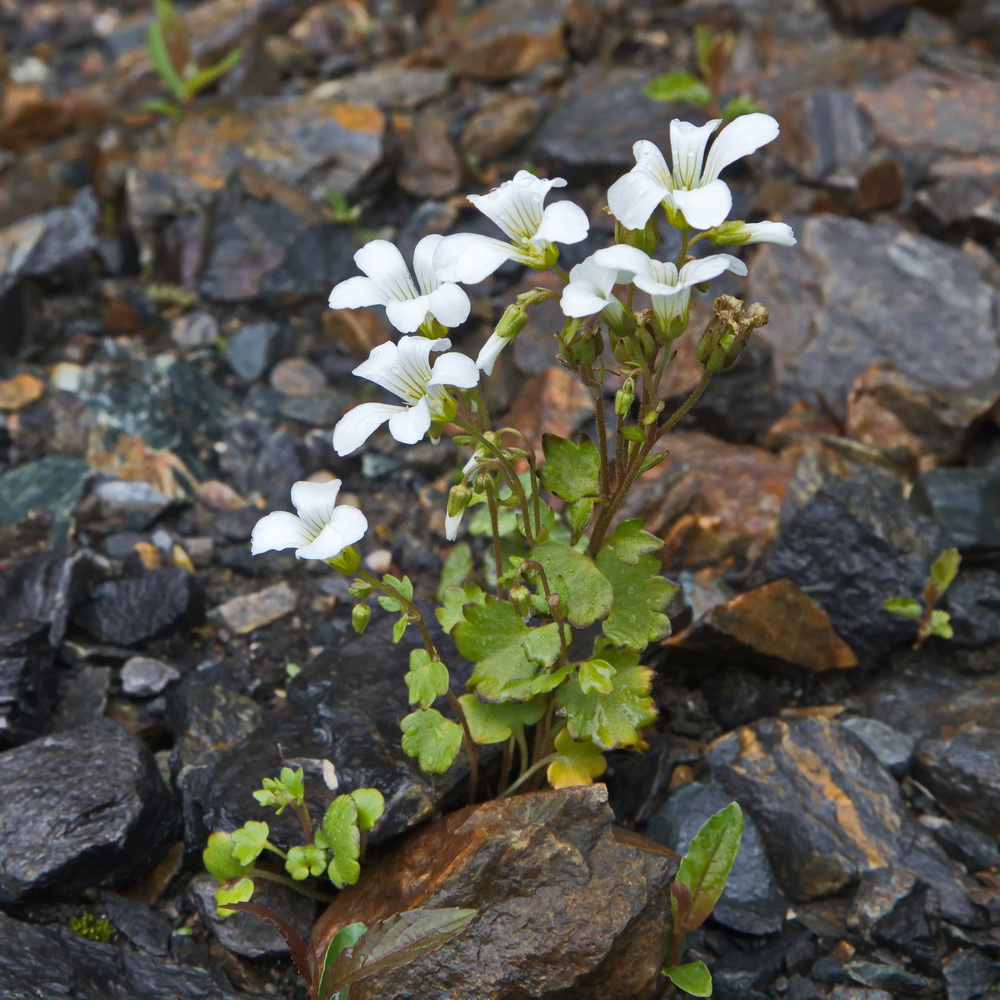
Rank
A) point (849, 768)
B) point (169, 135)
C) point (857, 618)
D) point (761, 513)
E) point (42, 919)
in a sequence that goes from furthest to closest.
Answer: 1. point (169, 135)
2. point (761, 513)
3. point (857, 618)
4. point (849, 768)
5. point (42, 919)

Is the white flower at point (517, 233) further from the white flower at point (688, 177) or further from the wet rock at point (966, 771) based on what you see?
the wet rock at point (966, 771)

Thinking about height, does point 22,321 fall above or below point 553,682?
below

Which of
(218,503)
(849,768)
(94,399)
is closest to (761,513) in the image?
(849,768)

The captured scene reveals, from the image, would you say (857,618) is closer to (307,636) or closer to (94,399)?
(307,636)

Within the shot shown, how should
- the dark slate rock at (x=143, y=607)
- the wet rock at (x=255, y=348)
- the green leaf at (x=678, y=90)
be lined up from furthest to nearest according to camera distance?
the green leaf at (x=678, y=90) → the wet rock at (x=255, y=348) → the dark slate rock at (x=143, y=607)

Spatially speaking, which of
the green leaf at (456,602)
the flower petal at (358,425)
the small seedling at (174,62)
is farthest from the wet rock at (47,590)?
the small seedling at (174,62)

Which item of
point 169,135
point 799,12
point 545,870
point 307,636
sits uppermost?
point 799,12

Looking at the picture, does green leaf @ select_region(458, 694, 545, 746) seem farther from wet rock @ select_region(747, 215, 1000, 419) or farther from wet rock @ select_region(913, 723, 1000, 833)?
wet rock @ select_region(747, 215, 1000, 419)
